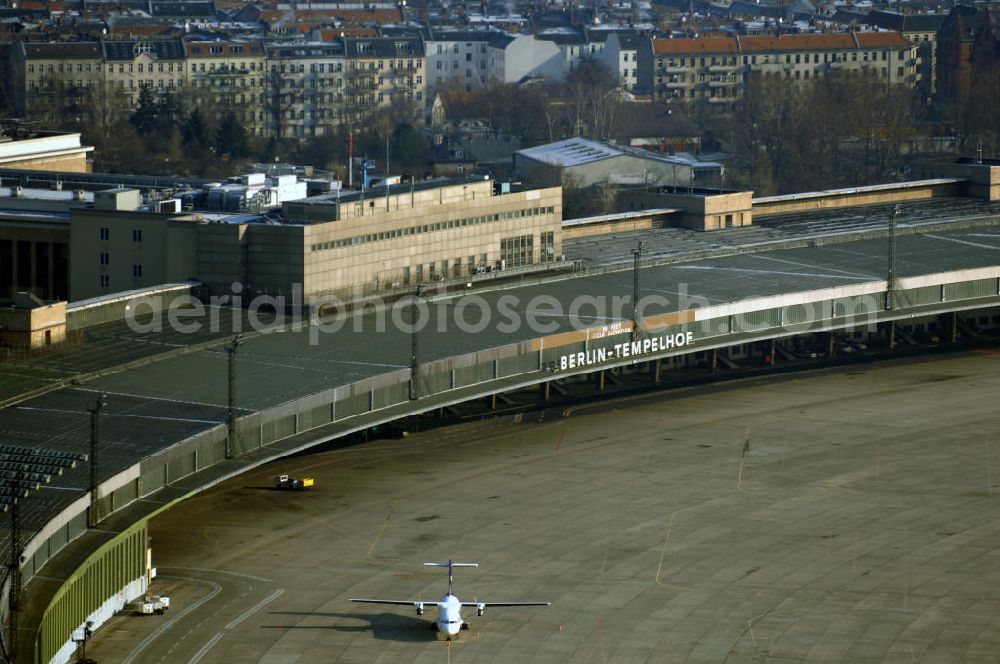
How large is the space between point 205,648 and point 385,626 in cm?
700

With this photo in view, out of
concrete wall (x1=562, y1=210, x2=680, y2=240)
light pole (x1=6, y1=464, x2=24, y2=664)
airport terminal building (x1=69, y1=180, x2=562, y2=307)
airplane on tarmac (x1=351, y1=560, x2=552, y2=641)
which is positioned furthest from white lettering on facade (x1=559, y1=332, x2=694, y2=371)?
light pole (x1=6, y1=464, x2=24, y2=664)

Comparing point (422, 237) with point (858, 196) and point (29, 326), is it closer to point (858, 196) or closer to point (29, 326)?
point (29, 326)

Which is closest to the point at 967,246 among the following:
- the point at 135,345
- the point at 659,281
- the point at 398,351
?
the point at 659,281

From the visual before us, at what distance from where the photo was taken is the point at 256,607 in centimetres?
9112

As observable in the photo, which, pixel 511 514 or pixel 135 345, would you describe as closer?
pixel 511 514

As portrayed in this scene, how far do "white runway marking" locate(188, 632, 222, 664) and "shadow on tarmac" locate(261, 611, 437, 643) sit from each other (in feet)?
6.40

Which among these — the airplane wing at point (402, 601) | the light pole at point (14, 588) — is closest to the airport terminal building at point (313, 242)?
the airplane wing at point (402, 601)

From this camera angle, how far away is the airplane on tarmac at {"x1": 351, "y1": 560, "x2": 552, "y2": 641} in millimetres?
87500

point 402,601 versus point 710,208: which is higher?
point 710,208

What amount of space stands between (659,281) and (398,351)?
24969mm

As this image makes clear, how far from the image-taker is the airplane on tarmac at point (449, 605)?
87.5 m

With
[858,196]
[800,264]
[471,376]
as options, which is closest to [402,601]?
[471,376]

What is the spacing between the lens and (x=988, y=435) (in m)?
119

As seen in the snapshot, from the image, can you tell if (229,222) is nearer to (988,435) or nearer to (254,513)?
(254,513)
